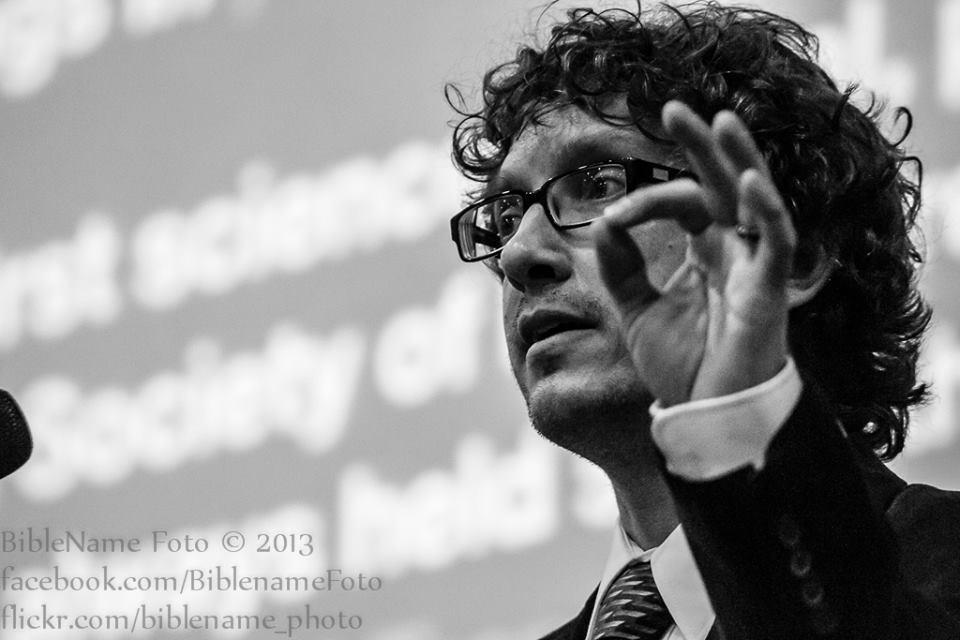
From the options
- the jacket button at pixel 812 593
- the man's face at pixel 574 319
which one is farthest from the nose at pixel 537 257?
the jacket button at pixel 812 593

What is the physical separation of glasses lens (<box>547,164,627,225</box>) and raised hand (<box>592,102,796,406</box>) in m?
0.52

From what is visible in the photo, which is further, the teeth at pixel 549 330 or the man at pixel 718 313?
the teeth at pixel 549 330

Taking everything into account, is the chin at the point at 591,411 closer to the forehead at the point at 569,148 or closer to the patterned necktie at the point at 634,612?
the patterned necktie at the point at 634,612

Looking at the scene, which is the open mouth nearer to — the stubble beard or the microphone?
the stubble beard

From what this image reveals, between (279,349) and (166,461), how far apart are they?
0.31 m

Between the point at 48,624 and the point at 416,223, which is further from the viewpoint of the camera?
the point at 48,624

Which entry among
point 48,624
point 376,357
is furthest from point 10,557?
point 376,357

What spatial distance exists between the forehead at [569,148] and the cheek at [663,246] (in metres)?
0.10

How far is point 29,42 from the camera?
10.6 ft

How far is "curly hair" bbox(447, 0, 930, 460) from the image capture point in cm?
170

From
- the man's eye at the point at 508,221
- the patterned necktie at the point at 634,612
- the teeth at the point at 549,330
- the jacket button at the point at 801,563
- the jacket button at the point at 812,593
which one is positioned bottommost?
the jacket button at the point at 812,593

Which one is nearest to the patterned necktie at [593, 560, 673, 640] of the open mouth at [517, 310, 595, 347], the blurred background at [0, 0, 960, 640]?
the open mouth at [517, 310, 595, 347]

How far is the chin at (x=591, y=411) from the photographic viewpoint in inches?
59.8

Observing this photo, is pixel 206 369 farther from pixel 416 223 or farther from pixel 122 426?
pixel 416 223
